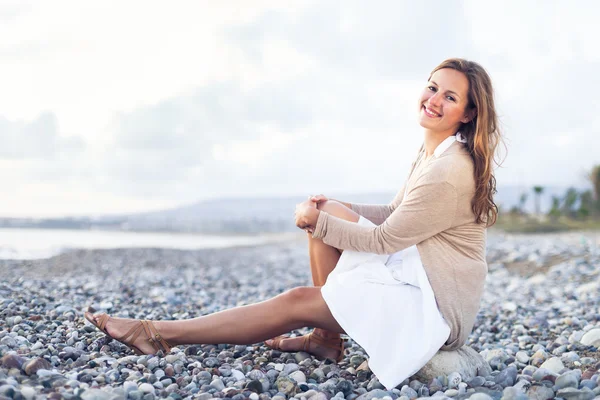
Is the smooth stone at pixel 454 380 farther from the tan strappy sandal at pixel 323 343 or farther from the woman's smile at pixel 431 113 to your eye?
the woman's smile at pixel 431 113

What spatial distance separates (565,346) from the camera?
3.52 metres

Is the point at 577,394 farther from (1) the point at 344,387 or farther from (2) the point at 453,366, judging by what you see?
(1) the point at 344,387

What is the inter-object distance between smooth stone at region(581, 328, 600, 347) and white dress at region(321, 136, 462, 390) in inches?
59.0

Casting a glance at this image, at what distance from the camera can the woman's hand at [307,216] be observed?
9.59ft

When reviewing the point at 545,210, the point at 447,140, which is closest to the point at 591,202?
the point at 545,210

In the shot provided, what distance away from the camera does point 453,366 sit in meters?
2.79

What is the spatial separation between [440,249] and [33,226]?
27.8 m

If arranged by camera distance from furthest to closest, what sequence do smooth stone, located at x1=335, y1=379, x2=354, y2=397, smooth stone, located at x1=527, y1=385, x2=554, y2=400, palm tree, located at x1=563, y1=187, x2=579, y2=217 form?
1. palm tree, located at x1=563, y1=187, x2=579, y2=217
2. smooth stone, located at x1=335, y1=379, x2=354, y2=397
3. smooth stone, located at x1=527, y1=385, x2=554, y2=400

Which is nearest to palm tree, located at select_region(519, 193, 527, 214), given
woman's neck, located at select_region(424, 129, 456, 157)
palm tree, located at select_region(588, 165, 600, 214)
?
palm tree, located at select_region(588, 165, 600, 214)

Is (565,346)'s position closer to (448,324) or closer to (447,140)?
(448,324)

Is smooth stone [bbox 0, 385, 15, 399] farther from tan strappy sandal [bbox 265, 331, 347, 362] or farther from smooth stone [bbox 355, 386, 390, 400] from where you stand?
tan strappy sandal [bbox 265, 331, 347, 362]

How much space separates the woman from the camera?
268 centimetres

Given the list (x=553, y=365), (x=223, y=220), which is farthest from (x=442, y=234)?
(x=223, y=220)

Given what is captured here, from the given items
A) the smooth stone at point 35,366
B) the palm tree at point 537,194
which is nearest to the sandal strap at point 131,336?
the smooth stone at point 35,366
